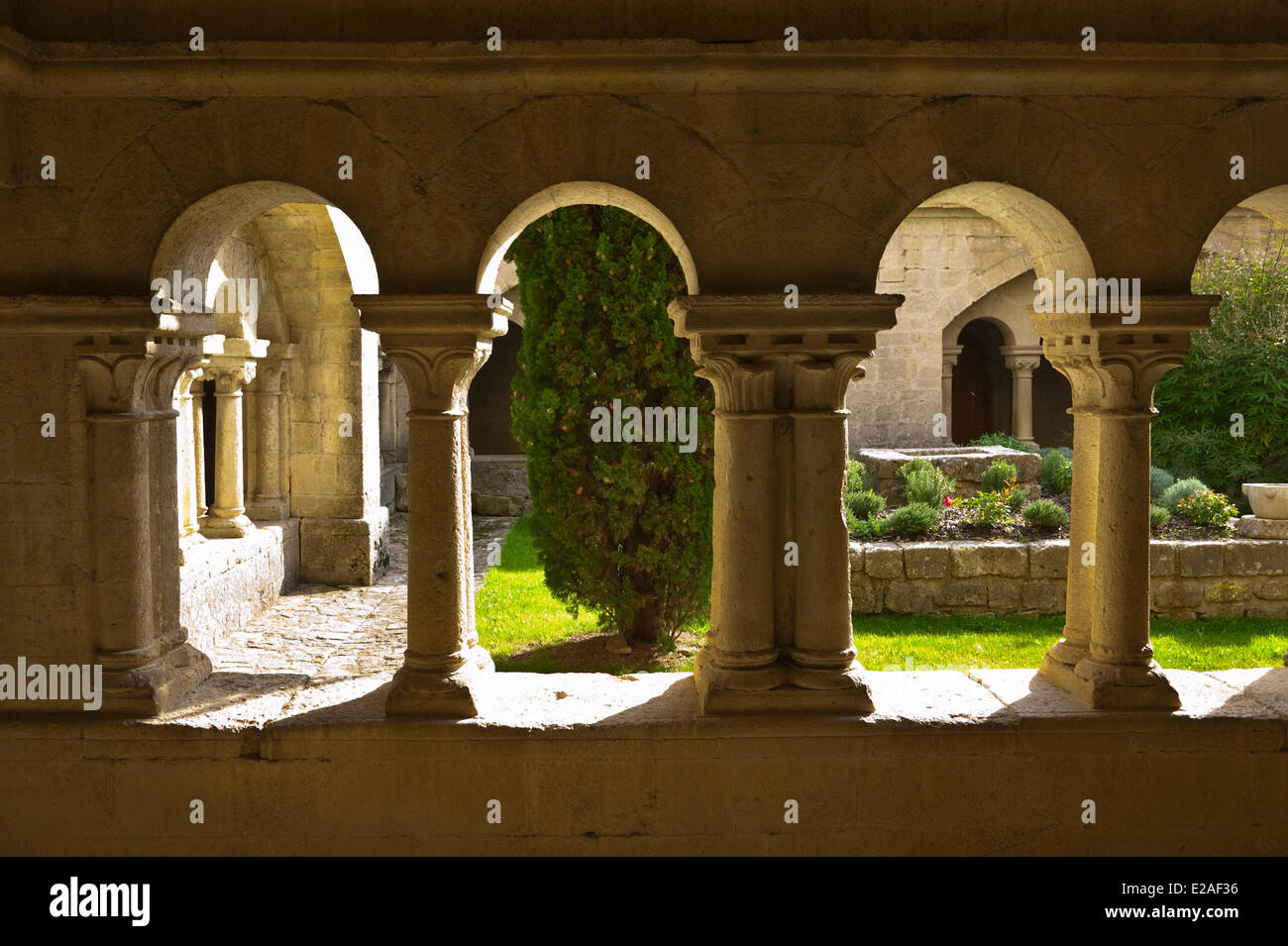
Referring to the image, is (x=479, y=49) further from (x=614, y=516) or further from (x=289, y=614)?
(x=289, y=614)

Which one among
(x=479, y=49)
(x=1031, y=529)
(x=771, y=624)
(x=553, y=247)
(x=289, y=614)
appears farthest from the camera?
(x=1031, y=529)

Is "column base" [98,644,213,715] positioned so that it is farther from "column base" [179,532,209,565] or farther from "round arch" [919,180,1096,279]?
"round arch" [919,180,1096,279]

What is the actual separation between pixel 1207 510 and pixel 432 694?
6.61m

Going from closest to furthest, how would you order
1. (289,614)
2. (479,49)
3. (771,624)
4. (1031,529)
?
(479,49) → (771,624) → (289,614) → (1031,529)

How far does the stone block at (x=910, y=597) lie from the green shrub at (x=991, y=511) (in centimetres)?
88

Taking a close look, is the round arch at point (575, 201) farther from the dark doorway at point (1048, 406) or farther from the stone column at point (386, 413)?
the dark doorway at point (1048, 406)

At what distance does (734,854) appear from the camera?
350cm

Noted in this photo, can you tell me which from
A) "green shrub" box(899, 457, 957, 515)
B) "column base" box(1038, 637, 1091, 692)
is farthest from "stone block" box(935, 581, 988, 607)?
"column base" box(1038, 637, 1091, 692)

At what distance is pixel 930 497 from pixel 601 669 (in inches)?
136

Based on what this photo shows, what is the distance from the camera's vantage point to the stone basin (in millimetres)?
7391

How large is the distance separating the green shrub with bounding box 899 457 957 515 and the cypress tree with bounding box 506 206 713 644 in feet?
8.86

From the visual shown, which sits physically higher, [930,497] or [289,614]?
[930,497]

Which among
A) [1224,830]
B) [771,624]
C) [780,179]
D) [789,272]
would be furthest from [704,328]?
[1224,830]

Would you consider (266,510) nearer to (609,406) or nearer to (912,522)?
(609,406)
